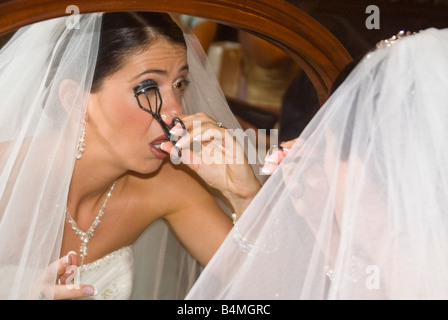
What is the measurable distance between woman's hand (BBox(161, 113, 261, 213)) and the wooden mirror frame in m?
0.18

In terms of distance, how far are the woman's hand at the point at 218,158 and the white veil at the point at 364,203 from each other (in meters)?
0.25

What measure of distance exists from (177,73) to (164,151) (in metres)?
0.15

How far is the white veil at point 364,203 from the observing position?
61 centimetres

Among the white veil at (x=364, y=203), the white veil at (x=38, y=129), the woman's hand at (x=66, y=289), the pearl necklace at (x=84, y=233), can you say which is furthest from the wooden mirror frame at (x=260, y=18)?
the pearl necklace at (x=84, y=233)

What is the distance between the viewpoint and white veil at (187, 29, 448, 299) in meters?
0.61

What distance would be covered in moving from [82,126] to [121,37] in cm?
16

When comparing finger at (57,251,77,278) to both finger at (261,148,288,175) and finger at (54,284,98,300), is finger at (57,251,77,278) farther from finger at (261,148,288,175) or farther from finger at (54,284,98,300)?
finger at (261,148,288,175)

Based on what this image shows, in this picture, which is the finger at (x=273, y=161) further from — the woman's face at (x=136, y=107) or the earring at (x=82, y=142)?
the earring at (x=82, y=142)

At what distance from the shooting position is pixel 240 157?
0.99 metres

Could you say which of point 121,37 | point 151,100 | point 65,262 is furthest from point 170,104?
point 65,262

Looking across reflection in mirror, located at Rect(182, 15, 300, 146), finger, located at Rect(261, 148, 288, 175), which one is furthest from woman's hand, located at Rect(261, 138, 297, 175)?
reflection in mirror, located at Rect(182, 15, 300, 146)
